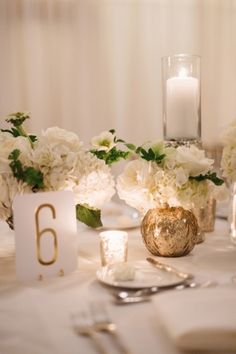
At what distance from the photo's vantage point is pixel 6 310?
32.4 inches

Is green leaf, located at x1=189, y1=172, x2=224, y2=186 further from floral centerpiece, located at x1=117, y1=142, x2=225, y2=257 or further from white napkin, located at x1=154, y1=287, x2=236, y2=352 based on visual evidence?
white napkin, located at x1=154, y1=287, x2=236, y2=352

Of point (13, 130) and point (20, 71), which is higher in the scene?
point (20, 71)

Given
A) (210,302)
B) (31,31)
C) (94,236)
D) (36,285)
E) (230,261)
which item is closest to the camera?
(210,302)

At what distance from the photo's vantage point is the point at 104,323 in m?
0.74

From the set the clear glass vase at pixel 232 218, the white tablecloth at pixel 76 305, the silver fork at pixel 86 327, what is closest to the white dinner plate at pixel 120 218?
the white tablecloth at pixel 76 305

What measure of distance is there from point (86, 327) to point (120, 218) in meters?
0.75

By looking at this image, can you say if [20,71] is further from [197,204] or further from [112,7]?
[197,204]

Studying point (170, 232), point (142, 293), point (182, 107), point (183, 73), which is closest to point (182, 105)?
point (182, 107)

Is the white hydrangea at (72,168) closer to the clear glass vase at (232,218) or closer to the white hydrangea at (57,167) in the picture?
the white hydrangea at (57,167)

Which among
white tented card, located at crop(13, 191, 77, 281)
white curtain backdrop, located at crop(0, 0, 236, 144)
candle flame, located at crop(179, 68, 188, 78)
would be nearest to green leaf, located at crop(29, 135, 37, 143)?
white tented card, located at crop(13, 191, 77, 281)

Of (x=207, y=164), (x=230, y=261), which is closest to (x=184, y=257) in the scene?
(x=230, y=261)

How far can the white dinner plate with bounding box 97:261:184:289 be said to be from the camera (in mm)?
886

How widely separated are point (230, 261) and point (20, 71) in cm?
213

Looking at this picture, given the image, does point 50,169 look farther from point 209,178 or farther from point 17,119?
point 209,178
